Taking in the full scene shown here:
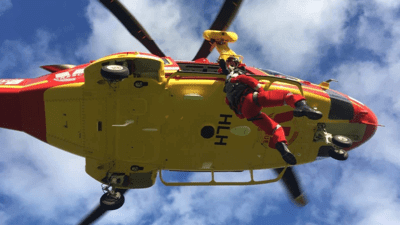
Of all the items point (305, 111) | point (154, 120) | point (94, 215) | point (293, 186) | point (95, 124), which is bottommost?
point (94, 215)

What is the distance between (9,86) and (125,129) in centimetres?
354

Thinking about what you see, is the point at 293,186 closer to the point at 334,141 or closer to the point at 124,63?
the point at 334,141

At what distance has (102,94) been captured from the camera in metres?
8.23

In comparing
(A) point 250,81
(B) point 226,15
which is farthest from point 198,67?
(B) point 226,15

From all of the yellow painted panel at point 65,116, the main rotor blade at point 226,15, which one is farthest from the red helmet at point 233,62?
the yellow painted panel at point 65,116

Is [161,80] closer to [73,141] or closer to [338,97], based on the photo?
[73,141]

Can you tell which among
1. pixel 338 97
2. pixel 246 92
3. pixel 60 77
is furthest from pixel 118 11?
pixel 338 97

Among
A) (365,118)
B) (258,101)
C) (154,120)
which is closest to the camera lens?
(258,101)

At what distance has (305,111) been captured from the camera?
689 cm

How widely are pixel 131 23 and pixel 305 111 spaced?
5.97m

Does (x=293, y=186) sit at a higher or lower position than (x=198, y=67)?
lower

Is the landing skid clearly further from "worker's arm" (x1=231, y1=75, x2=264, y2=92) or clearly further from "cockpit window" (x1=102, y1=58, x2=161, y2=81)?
"cockpit window" (x1=102, y1=58, x2=161, y2=81)

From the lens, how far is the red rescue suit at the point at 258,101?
7.35m

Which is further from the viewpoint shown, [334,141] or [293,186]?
[293,186]
